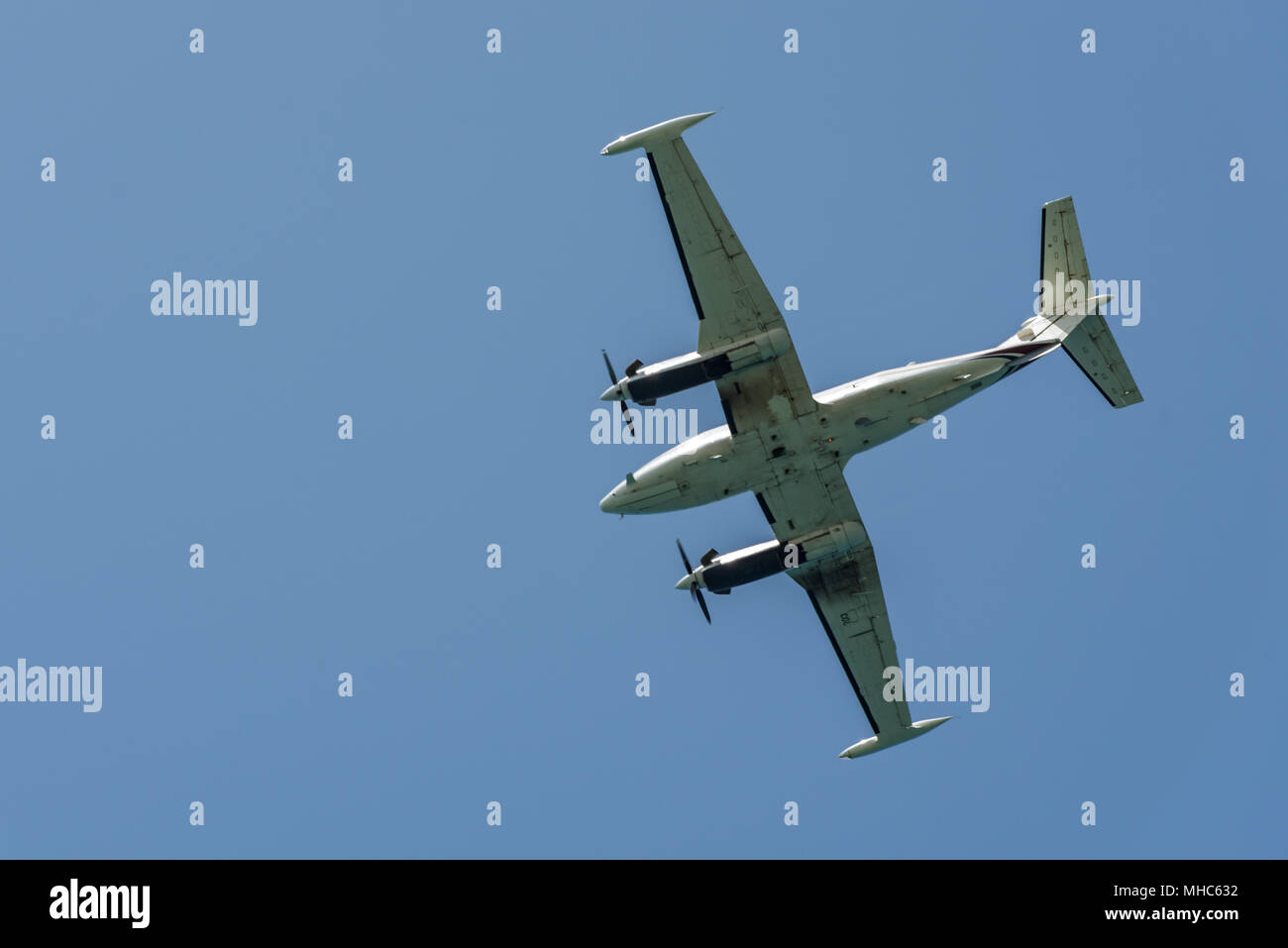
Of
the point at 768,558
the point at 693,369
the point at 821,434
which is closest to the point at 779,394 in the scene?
the point at 821,434

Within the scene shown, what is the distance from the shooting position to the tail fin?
44.9 m

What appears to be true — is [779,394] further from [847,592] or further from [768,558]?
[847,592]

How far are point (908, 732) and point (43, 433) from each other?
118 ft

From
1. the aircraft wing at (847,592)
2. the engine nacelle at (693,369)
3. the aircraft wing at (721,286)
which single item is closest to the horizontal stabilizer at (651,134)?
the aircraft wing at (721,286)

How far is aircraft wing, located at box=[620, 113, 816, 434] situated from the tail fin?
396 inches

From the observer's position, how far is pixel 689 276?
41781 millimetres

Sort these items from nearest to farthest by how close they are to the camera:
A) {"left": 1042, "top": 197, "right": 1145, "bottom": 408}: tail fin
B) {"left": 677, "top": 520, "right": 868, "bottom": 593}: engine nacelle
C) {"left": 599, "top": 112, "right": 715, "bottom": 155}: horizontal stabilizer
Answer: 1. {"left": 599, "top": 112, "right": 715, "bottom": 155}: horizontal stabilizer
2. {"left": 1042, "top": 197, "right": 1145, "bottom": 408}: tail fin
3. {"left": 677, "top": 520, "right": 868, "bottom": 593}: engine nacelle

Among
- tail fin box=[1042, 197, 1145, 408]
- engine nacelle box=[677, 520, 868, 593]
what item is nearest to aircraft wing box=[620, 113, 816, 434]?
engine nacelle box=[677, 520, 868, 593]

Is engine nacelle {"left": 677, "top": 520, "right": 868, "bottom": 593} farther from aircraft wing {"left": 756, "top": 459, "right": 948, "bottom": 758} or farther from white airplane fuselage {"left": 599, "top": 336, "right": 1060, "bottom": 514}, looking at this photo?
white airplane fuselage {"left": 599, "top": 336, "right": 1060, "bottom": 514}

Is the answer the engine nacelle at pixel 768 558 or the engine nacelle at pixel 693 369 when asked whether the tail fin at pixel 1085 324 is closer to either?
the engine nacelle at pixel 768 558

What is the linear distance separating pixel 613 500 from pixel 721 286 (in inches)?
316

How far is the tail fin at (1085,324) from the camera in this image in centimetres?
4488
